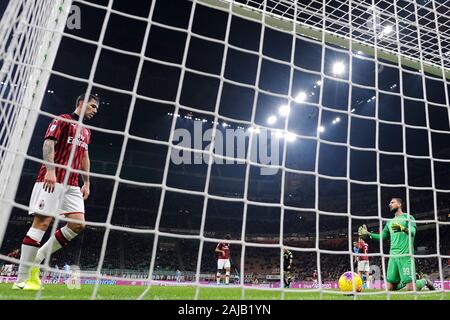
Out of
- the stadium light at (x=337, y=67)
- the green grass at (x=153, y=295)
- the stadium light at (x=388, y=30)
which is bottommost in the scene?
the green grass at (x=153, y=295)

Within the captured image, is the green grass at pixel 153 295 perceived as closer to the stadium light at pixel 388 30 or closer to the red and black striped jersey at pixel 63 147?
the red and black striped jersey at pixel 63 147

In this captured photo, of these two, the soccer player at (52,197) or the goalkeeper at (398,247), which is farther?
the goalkeeper at (398,247)

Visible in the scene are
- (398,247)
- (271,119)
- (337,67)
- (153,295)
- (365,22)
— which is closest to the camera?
(153,295)

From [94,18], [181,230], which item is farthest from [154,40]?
[181,230]

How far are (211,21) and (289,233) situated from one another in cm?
1580

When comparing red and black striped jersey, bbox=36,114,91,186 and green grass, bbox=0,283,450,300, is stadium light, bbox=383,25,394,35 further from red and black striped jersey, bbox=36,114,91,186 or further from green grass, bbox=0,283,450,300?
red and black striped jersey, bbox=36,114,91,186

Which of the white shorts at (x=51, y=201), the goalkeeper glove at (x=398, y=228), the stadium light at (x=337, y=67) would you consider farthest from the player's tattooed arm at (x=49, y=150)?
the stadium light at (x=337, y=67)

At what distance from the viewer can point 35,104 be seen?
228 centimetres

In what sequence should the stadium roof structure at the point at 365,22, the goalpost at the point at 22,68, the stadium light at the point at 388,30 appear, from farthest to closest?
the stadium light at the point at 388,30 → the stadium roof structure at the point at 365,22 → the goalpost at the point at 22,68

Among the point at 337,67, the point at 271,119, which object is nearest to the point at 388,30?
the point at 337,67

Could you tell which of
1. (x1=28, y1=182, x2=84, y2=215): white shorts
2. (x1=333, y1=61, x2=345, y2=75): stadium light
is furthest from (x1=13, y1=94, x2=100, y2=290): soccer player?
(x1=333, y1=61, x2=345, y2=75): stadium light

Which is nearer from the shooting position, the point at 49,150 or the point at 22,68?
the point at 22,68

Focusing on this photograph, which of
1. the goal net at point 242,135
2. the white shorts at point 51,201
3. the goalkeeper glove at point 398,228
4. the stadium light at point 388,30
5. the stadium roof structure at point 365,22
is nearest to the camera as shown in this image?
the white shorts at point 51,201

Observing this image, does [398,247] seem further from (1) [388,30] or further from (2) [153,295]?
(2) [153,295]
